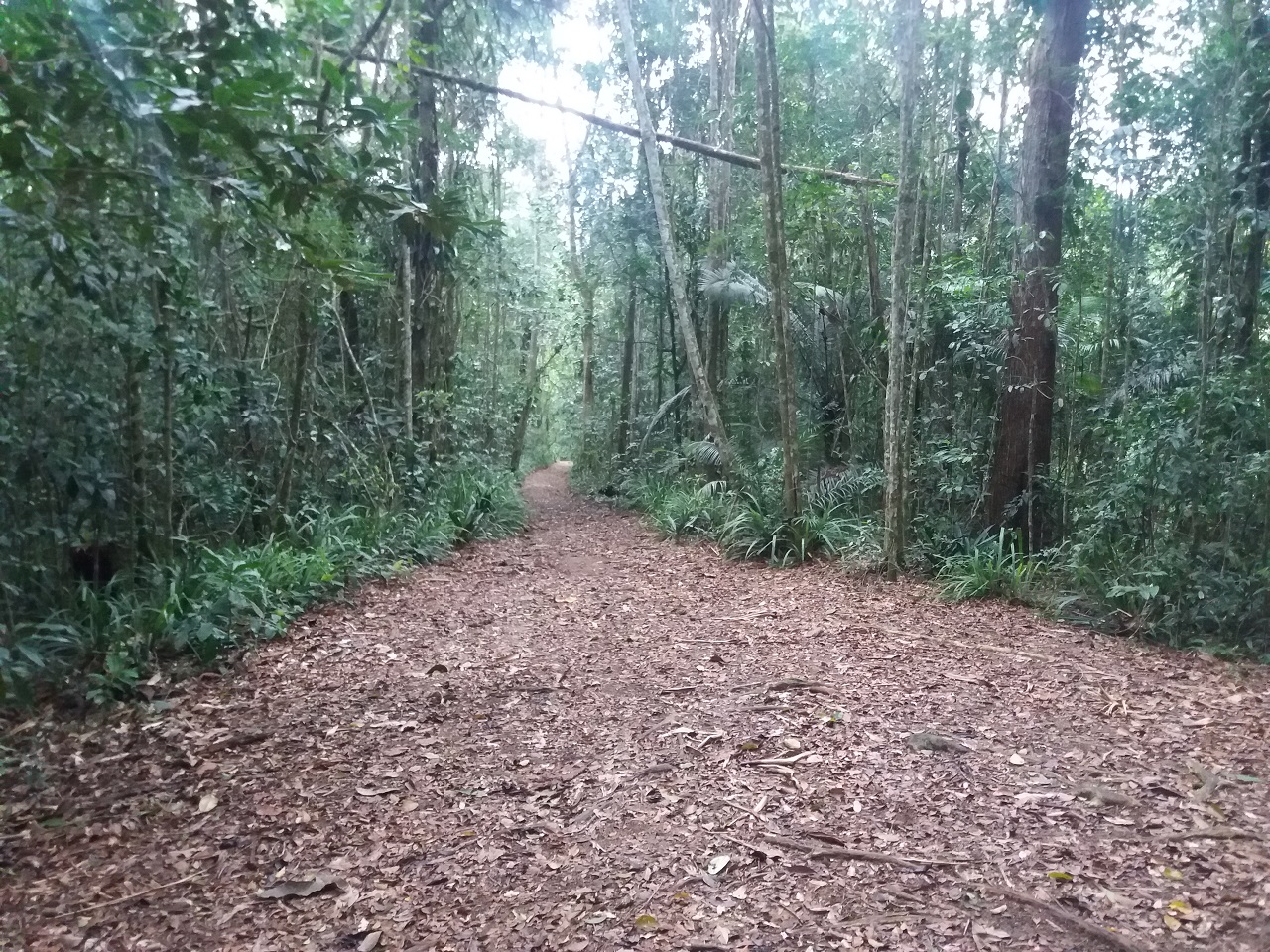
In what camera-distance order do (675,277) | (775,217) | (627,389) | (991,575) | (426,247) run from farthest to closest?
(627,389)
(675,277)
(426,247)
(775,217)
(991,575)

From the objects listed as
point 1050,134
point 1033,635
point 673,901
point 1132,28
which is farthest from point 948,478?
point 673,901

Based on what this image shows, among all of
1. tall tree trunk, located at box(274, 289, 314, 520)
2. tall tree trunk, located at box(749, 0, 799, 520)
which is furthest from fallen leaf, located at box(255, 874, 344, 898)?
tall tree trunk, located at box(749, 0, 799, 520)

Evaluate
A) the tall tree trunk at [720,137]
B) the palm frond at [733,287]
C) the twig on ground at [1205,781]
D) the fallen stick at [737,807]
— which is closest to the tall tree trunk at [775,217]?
the palm frond at [733,287]

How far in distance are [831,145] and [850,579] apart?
7.32 meters

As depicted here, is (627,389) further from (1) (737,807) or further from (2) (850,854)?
(2) (850,854)

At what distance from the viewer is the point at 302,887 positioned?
300cm

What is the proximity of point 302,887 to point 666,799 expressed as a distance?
1.49 meters

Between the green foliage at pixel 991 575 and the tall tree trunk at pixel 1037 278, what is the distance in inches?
22.9

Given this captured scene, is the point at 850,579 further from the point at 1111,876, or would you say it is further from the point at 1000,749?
the point at 1111,876

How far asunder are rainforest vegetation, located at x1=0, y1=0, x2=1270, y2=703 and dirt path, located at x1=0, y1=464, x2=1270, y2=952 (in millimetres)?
800

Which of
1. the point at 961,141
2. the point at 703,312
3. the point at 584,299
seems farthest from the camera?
the point at 584,299

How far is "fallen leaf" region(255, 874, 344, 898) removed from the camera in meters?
2.96

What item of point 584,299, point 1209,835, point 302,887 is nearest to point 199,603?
point 302,887

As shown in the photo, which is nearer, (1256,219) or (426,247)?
(1256,219)
